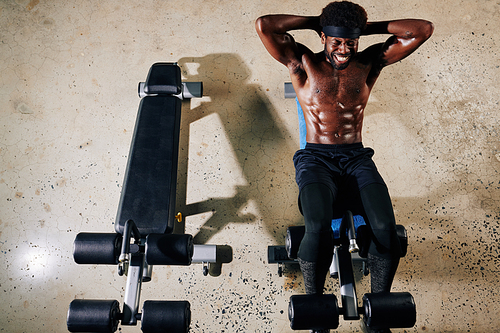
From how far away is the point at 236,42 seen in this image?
249 centimetres

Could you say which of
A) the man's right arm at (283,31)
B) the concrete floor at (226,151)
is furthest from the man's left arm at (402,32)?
the concrete floor at (226,151)

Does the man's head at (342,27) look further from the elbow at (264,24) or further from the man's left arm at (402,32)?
the elbow at (264,24)

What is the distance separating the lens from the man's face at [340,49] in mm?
1631

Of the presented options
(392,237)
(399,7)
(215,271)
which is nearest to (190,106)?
(215,271)

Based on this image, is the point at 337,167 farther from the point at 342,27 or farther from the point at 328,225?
the point at 342,27

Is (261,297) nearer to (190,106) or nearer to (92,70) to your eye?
(190,106)

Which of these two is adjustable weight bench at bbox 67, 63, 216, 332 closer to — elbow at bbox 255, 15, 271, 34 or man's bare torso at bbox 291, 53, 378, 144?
elbow at bbox 255, 15, 271, 34

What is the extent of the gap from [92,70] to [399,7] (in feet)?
8.07

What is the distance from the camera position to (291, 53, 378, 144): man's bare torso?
69.5 inches

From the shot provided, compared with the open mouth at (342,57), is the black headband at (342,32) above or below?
above

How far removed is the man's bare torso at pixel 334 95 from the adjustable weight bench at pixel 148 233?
A: 0.84 meters

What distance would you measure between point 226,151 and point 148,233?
2.73 ft

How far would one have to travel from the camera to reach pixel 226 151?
7.45ft

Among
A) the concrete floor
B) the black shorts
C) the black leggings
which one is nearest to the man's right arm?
the black shorts
